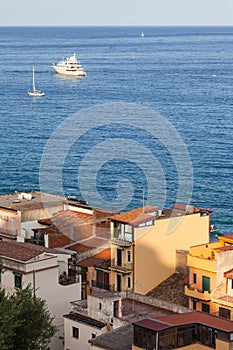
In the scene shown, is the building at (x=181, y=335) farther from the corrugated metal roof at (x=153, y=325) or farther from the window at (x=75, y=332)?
the window at (x=75, y=332)

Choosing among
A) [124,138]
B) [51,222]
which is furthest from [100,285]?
[124,138]

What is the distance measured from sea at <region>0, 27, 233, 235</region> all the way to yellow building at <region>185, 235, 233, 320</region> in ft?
41.5

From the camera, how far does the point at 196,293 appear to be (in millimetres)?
27625

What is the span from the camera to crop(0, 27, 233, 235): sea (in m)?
58.9

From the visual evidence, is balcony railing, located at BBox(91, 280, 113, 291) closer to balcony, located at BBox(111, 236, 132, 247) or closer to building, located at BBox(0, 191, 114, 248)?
balcony, located at BBox(111, 236, 132, 247)

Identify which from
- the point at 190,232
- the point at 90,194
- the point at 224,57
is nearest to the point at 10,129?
the point at 90,194

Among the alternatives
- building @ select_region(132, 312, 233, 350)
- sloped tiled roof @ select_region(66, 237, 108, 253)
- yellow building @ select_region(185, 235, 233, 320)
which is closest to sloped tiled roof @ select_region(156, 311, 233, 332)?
building @ select_region(132, 312, 233, 350)

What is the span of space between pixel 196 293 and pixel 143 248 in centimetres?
293

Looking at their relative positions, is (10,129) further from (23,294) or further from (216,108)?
(23,294)

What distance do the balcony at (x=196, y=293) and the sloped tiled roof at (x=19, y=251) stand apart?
161 inches

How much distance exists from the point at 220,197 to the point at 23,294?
1392 inches

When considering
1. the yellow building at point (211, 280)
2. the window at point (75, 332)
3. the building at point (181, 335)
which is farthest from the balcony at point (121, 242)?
the building at point (181, 335)

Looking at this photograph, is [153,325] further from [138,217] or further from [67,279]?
[138,217]

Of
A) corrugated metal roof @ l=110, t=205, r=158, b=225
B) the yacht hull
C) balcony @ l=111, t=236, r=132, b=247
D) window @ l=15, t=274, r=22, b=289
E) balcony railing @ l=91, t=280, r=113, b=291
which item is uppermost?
corrugated metal roof @ l=110, t=205, r=158, b=225
